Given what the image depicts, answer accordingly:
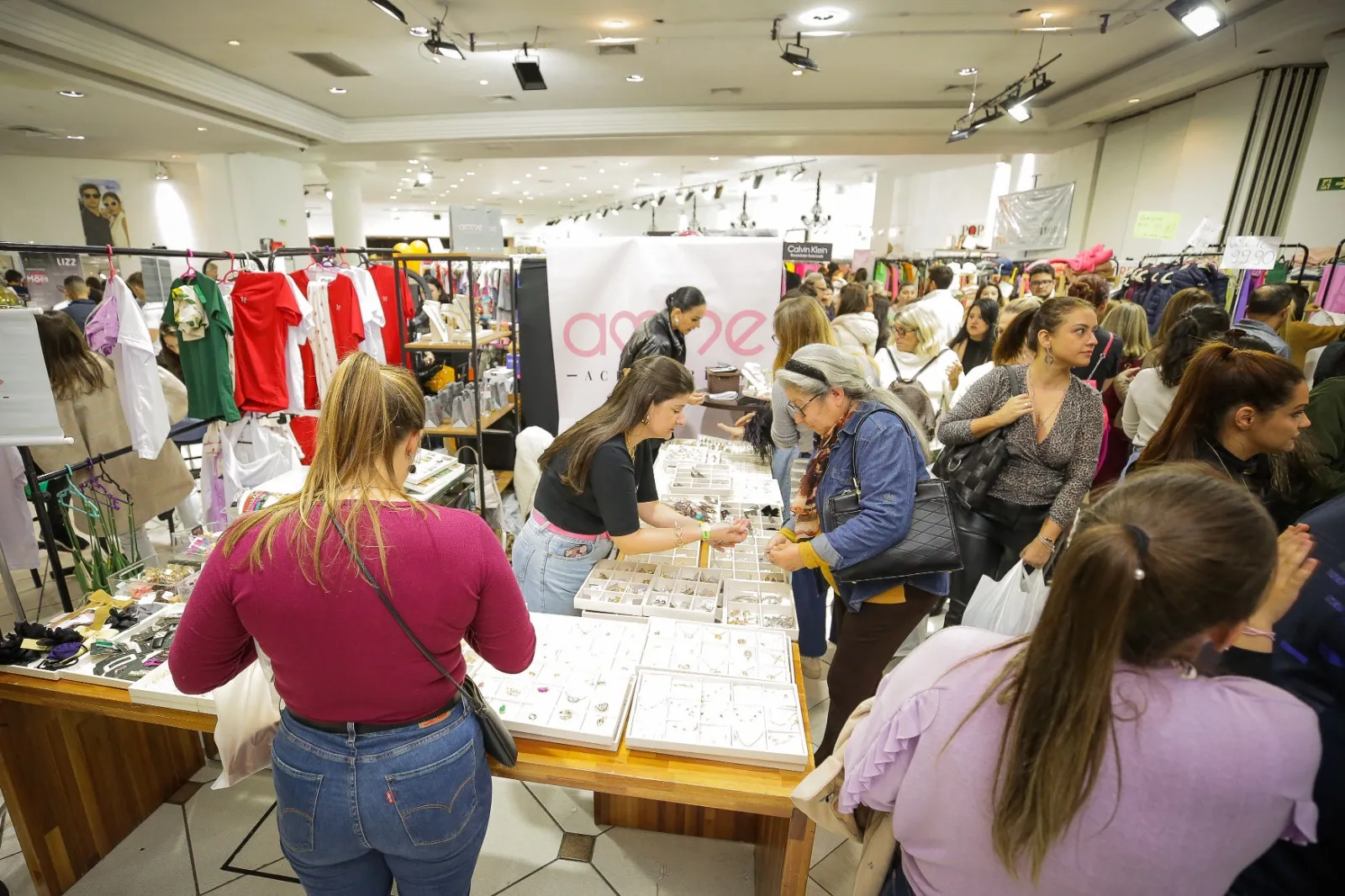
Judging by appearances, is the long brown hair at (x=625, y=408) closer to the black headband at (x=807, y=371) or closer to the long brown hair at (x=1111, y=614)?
the black headband at (x=807, y=371)

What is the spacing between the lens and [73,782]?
1936 mm

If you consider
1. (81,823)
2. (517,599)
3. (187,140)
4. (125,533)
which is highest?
(187,140)

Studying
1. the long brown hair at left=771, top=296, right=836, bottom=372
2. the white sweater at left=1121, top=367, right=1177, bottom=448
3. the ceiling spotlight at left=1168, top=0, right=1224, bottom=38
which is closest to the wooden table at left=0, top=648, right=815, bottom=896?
the long brown hair at left=771, top=296, right=836, bottom=372

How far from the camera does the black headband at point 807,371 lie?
180 centimetres

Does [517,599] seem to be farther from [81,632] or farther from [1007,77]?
[1007,77]

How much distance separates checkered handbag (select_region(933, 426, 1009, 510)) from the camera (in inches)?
93.8

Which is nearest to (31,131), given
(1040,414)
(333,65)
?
(333,65)

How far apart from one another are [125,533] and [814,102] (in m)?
9.08

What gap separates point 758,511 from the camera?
2672 millimetres

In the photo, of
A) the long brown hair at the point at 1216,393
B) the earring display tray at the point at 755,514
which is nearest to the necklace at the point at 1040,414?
the long brown hair at the point at 1216,393

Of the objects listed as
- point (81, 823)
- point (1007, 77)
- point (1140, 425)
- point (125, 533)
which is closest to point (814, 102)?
point (1007, 77)

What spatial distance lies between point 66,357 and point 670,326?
2715 mm

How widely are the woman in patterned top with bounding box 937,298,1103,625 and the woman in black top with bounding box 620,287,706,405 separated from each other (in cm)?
143

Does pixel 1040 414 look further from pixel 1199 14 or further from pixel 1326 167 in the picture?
pixel 1326 167
